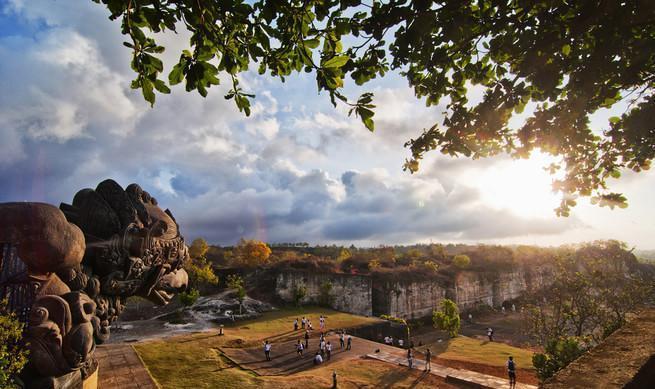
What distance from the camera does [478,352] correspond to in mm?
19219

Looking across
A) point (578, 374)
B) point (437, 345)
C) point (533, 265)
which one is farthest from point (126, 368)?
point (533, 265)

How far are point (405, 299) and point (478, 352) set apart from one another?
12438 millimetres

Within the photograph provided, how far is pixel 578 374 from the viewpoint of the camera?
216cm

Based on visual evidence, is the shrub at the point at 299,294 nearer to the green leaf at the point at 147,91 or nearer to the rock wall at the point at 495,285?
the rock wall at the point at 495,285

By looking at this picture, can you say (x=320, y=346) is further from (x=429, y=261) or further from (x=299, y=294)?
(x=429, y=261)

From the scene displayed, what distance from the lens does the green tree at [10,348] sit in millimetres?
3113

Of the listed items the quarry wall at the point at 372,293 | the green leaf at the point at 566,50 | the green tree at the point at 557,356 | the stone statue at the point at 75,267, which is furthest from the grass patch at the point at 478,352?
the stone statue at the point at 75,267

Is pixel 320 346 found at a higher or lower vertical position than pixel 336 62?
lower

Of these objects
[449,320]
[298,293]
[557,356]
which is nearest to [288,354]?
[557,356]

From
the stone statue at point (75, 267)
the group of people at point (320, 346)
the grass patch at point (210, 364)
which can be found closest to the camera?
the stone statue at point (75, 267)

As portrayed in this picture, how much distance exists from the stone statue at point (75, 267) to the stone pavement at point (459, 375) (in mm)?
12973

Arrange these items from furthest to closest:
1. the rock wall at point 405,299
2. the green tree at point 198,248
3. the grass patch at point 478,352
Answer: the green tree at point 198,248 < the rock wall at point 405,299 < the grass patch at point 478,352

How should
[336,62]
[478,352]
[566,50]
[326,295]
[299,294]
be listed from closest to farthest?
[336,62]
[566,50]
[478,352]
[299,294]
[326,295]

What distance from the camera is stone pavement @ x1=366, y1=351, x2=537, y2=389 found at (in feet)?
42.8
